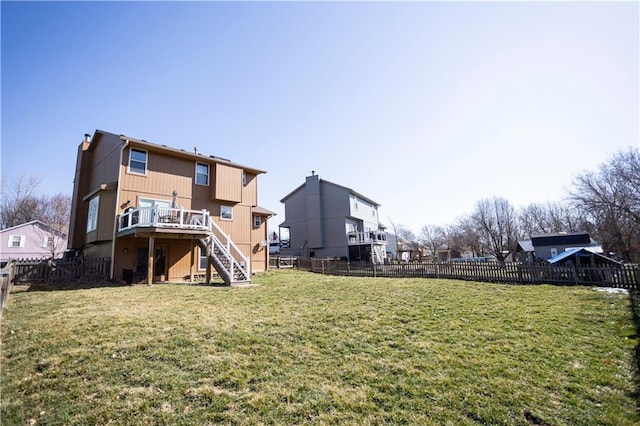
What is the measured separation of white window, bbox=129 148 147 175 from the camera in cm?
1478

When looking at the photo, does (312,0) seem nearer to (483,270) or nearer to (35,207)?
(483,270)

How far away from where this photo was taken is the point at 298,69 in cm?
1257

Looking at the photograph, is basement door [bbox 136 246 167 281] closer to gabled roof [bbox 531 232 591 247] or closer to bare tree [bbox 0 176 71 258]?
bare tree [bbox 0 176 71 258]

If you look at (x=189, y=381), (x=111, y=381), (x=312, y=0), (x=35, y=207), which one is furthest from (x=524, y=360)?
(x=35, y=207)

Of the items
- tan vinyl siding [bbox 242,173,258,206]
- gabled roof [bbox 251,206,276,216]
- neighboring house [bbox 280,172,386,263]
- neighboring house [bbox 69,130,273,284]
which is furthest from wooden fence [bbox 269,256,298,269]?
neighboring house [bbox 280,172,386,263]

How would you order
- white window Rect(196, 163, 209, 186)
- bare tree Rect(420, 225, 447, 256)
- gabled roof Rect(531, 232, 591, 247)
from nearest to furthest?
white window Rect(196, 163, 209, 186) < gabled roof Rect(531, 232, 591, 247) < bare tree Rect(420, 225, 447, 256)

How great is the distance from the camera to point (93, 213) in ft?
51.3

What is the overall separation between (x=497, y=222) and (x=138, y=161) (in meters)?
50.7

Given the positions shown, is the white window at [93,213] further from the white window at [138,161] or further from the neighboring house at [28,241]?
the neighboring house at [28,241]

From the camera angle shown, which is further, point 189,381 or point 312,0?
point 312,0

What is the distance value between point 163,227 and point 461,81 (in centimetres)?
1426

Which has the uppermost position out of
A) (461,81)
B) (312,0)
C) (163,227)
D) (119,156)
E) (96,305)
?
(312,0)

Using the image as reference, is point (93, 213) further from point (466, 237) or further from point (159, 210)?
point (466, 237)

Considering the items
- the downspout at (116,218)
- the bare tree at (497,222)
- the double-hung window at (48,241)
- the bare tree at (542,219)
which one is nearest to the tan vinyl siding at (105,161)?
the downspout at (116,218)
